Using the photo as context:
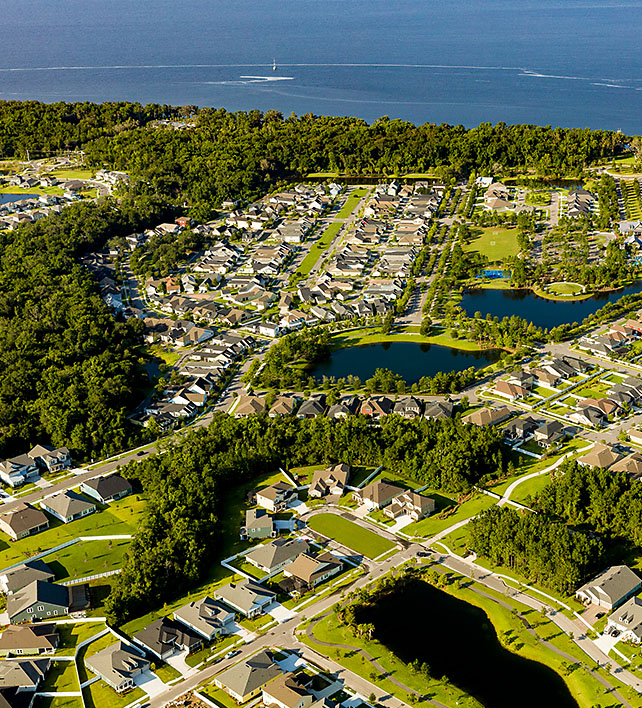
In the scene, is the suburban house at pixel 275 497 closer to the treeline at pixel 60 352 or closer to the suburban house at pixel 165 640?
the suburban house at pixel 165 640

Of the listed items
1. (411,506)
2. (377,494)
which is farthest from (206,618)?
(411,506)

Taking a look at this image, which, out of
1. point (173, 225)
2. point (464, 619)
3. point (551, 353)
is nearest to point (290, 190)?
point (173, 225)

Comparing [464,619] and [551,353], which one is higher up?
[551,353]

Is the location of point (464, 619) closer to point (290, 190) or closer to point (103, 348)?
point (103, 348)

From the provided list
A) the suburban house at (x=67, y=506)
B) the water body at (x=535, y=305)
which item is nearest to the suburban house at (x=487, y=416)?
the water body at (x=535, y=305)

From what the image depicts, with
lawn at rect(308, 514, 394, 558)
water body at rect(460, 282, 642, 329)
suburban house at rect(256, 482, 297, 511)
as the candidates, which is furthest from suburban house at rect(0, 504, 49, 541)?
water body at rect(460, 282, 642, 329)

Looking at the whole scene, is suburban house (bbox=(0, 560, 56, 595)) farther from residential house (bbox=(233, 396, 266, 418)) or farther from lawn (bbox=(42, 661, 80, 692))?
residential house (bbox=(233, 396, 266, 418))
